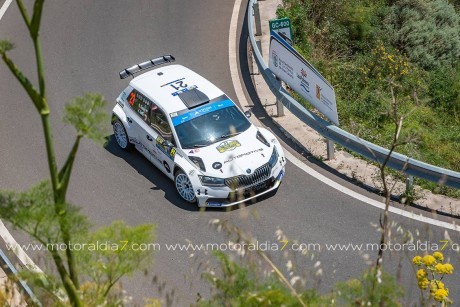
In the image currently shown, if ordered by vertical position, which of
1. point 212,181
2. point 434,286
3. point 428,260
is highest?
point 428,260

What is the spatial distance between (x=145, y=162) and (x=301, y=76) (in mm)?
3452

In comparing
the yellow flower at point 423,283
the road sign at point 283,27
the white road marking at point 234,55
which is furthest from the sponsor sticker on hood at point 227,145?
the yellow flower at point 423,283

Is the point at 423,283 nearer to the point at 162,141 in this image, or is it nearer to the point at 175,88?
the point at 162,141

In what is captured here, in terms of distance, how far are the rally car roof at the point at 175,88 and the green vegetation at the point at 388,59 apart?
328cm

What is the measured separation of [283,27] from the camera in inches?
659

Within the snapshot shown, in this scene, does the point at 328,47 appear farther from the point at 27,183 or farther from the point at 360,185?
the point at 27,183

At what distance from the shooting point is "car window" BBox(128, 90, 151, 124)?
48.9 feet

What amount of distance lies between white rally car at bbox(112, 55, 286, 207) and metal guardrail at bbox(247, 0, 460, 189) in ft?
3.63

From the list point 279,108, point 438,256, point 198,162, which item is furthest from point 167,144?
point 438,256

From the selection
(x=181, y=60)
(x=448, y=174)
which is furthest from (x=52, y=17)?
(x=448, y=174)

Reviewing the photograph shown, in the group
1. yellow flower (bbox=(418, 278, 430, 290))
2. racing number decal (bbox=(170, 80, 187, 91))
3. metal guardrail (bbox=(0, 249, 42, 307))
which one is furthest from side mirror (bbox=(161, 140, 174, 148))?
yellow flower (bbox=(418, 278, 430, 290))

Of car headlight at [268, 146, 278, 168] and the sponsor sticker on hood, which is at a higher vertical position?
the sponsor sticker on hood

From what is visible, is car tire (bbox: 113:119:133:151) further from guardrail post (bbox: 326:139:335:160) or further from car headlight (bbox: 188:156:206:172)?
guardrail post (bbox: 326:139:335:160)

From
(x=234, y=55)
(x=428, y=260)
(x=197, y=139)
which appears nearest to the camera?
(x=428, y=260)
